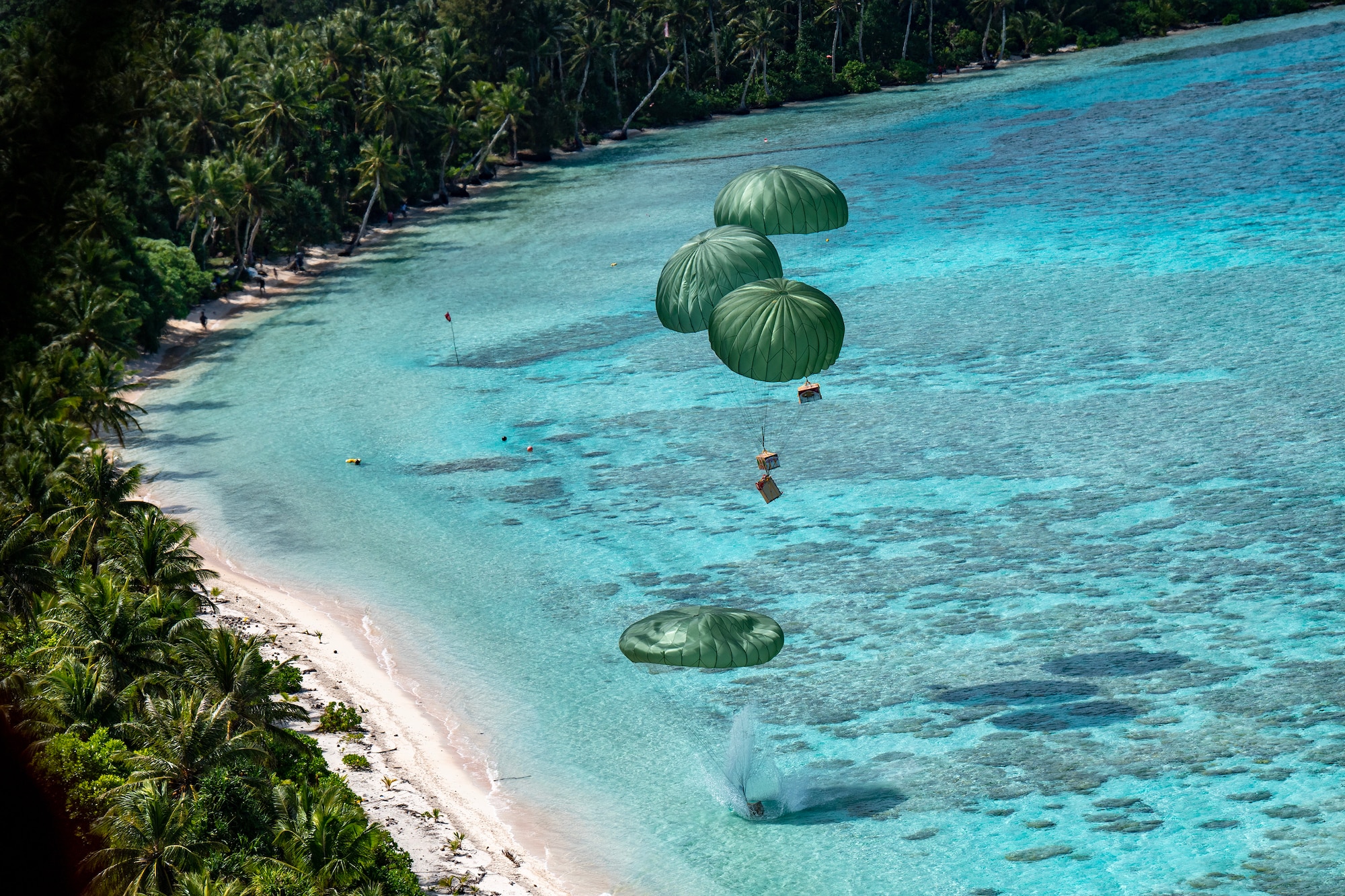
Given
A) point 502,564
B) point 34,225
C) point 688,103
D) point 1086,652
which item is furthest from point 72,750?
point 688,103

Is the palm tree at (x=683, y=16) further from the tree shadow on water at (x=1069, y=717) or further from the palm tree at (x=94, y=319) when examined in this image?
the tree shadow on water at (x=1069, y=717)

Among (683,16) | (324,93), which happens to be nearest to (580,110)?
(683,16)

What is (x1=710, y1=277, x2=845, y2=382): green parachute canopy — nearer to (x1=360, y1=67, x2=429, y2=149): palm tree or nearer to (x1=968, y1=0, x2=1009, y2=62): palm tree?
(x1=360, y1=67, x2=429, y2=149): palm tree

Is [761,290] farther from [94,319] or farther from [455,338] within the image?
[455,338]

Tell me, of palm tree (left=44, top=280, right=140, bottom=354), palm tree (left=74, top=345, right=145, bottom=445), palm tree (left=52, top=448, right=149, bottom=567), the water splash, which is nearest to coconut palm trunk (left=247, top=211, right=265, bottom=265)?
palm tree (left=44, top=280, right=140, bottom=354)

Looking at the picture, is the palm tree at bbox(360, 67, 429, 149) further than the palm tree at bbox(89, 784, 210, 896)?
Yes

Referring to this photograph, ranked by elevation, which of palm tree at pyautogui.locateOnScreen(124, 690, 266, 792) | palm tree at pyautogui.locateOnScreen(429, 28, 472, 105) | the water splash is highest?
palm tree at pyautogui.locateOnScreen(429, 28, 472, 105)

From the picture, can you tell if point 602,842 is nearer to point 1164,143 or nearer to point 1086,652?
point 1086,652

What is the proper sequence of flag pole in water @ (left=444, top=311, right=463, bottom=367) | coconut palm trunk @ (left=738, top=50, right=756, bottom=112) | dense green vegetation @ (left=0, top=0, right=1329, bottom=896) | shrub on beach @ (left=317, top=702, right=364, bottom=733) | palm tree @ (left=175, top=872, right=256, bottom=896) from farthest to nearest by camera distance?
coconut palm trunk @ (left=738, top=50, right=756, bottom=112)
flag pole in water @ (left=444, top=311, right=463, bottom=367)
shrub on beach @ (left=317, top=702, right=364, bottom=733)
palm tree @ (left=175, top=872, right=256, bottom=896)
dense green vegetation @ (left=0, top=0, right=1329, bottom=896)
